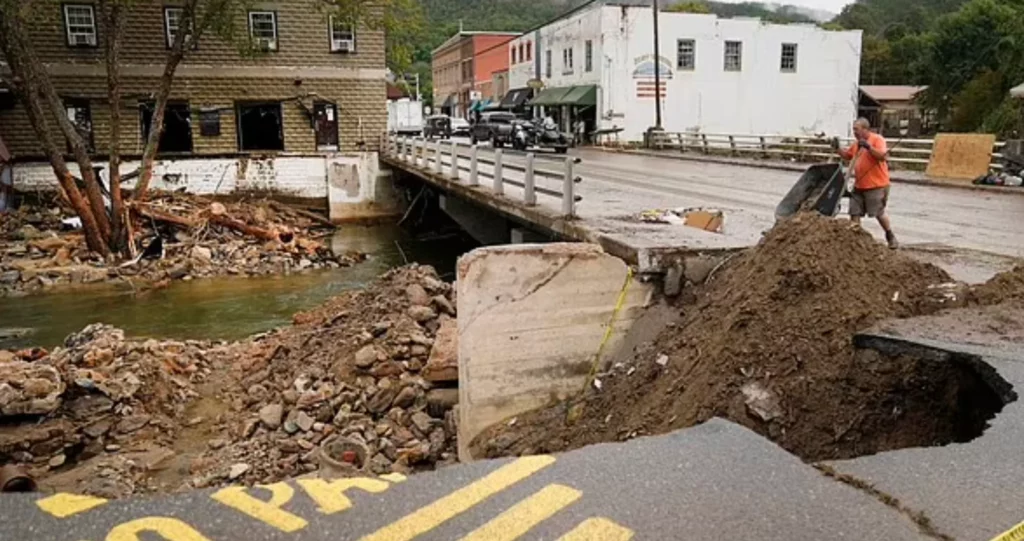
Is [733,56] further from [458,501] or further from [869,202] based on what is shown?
[458,501]

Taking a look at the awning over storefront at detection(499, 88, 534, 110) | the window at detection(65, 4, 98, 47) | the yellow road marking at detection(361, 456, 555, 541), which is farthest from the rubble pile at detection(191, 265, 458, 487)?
the awning over storefront at detection(499, 88, 534, 110)

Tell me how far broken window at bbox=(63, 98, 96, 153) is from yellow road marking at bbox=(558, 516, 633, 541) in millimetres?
27378

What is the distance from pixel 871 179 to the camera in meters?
9.09

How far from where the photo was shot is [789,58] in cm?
4441

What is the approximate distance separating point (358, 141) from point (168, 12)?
286 inches

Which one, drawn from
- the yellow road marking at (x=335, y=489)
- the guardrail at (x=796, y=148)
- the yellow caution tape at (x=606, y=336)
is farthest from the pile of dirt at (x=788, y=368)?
the guardrail at (x=796, y=148)

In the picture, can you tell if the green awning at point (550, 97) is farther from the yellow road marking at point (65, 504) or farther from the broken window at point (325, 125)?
the yellow road marking at point (65, 504)

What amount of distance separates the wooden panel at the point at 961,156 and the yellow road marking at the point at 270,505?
19614 mm

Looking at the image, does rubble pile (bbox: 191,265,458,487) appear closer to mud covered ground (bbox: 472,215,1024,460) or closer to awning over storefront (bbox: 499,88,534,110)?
mud covered ground (bbox: 472,215,1024,460)

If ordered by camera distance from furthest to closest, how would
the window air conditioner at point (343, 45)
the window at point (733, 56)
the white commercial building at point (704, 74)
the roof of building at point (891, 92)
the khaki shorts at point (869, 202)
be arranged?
the roof of building at point (891, 92), the window at point (733, 56), the white commercial building at point (704, 74), the window air conditioner at point (343, 45), the khaki shorts at point (869, 202)

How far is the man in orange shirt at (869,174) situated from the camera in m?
8.92

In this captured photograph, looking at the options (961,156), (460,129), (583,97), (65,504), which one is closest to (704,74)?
(583,97)

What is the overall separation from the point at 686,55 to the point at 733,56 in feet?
8.97

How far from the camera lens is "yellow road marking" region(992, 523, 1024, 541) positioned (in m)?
3.10
